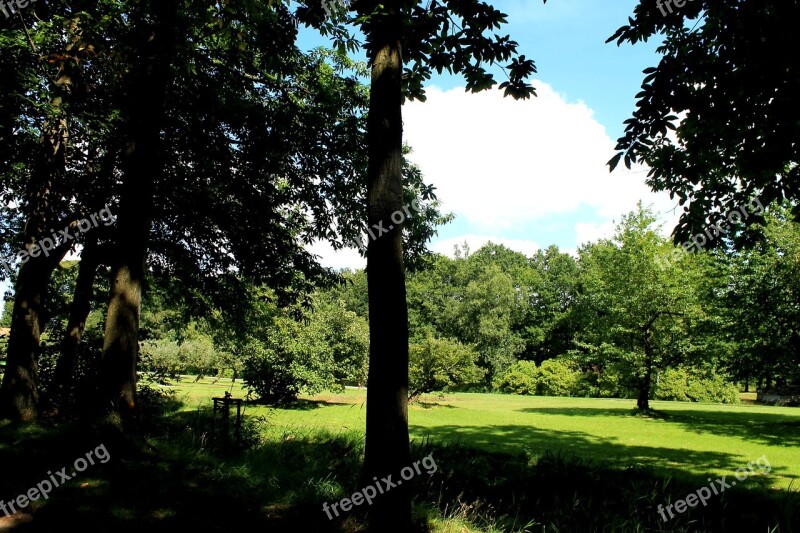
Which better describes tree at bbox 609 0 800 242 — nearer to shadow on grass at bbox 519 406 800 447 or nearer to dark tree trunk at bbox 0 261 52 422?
dark tree trunk at bbox 0 261 52 422

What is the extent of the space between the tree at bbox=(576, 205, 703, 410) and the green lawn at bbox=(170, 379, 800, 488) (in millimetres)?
2958

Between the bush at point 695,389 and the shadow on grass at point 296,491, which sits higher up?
the shadow on grass at point 296,491

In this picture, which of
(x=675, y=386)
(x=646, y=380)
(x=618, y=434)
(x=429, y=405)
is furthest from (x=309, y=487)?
(x=675, y=386)

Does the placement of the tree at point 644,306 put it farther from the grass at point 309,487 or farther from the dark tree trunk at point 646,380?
the grass at point 309,487

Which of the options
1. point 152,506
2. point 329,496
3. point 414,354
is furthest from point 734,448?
point 414,354

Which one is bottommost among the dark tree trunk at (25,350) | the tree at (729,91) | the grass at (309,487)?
the grass at (309,487)

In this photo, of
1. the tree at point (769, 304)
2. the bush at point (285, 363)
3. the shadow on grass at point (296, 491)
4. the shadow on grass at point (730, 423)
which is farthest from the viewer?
the bush at point (285, 363)

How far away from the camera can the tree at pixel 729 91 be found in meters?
6.42

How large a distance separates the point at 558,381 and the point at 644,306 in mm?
22583

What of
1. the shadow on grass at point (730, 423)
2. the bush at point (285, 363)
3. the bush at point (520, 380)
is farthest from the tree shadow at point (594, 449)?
the bush at point (520, 380)

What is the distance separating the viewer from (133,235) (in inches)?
297

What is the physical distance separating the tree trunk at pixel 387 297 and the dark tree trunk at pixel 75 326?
34.1ft

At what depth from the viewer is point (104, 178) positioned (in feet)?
37.7

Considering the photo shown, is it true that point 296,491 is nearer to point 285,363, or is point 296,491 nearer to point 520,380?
point 285,363
